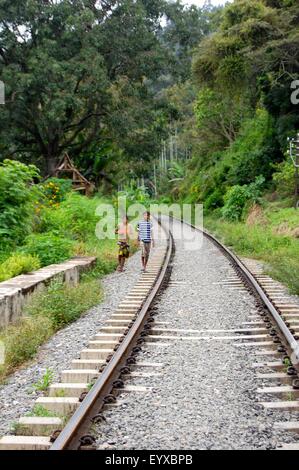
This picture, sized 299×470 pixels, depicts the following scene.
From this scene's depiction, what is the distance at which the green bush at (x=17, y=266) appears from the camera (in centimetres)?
1013

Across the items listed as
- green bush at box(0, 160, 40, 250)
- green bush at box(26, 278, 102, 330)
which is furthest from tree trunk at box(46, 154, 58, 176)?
green bush at box(26, 278, 102, 330)

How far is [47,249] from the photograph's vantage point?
41.3ft

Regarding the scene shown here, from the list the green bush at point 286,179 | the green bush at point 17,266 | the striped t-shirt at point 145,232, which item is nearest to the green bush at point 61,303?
the green bush at point 17,266

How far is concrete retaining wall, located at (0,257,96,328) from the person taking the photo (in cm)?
787

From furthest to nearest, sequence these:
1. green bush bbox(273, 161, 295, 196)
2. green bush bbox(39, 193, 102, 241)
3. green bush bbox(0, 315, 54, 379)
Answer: green bush bbox(273, 161, 295, 196), green bush bbox(39, 193, 102, 241), green bush bbox(0, 315, 54, 379)

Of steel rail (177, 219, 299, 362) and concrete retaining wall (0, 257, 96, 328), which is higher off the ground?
concrete retaining wall (0, 257, 96, 328)

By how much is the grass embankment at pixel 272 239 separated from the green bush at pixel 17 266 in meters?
4.98

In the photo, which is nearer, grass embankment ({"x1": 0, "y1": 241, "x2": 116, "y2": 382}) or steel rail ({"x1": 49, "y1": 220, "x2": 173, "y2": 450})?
steel rail ({"x1": 49, "y1": 220, "x2": 173, "y2": 450})

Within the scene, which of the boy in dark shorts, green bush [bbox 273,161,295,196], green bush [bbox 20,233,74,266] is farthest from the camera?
green bush [bbox 273,161,295,196]

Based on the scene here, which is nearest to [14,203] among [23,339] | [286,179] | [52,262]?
[52,262]

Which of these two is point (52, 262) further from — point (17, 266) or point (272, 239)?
point (272, 239)

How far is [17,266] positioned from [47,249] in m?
2.24

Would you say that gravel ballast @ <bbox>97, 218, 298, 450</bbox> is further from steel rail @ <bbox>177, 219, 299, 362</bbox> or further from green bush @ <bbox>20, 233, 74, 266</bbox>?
green bush @ <bbox>20, 233, 74, 266</bbox>

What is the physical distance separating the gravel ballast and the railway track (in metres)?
0.13
